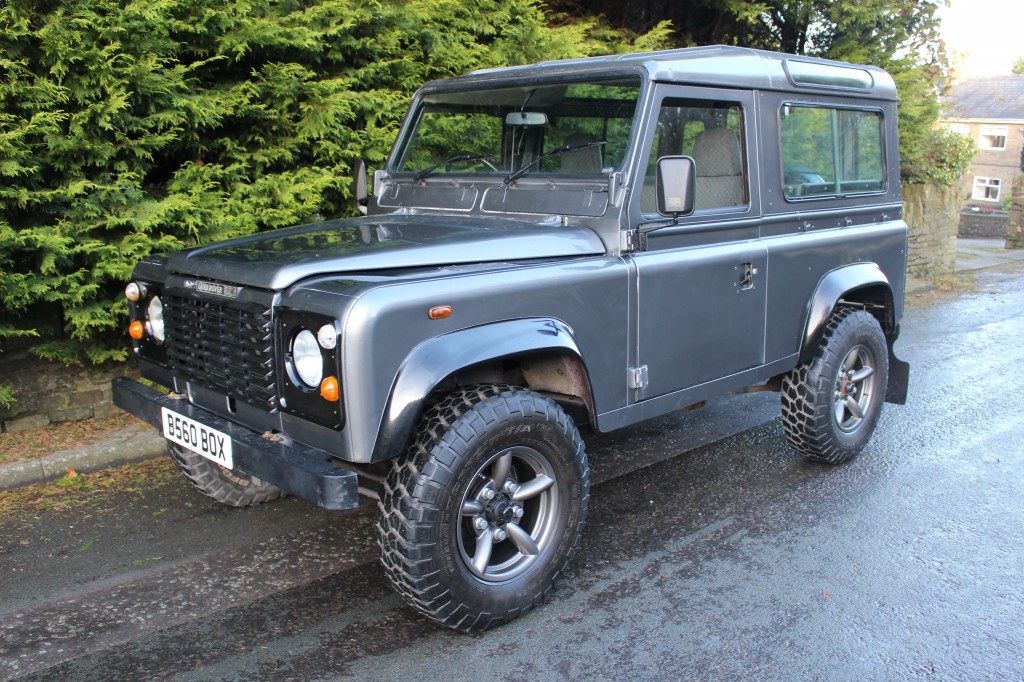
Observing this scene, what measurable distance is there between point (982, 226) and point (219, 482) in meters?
19.9

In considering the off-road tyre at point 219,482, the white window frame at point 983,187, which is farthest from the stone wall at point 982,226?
the white window frame at point 983,187

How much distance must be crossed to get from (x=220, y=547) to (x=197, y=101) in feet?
9.33

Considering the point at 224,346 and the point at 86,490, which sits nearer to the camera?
the point at 224,346

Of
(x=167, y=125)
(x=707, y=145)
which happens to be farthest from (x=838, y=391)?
(x=167, y=125)

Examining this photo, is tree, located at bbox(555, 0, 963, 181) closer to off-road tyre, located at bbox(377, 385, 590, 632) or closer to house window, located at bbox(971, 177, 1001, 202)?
off-road tyre, located at bbox(377, 385, 590, 632)

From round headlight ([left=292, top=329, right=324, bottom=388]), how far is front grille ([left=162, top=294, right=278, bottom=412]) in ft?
0.36

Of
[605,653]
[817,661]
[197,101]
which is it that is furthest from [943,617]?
[197,101]

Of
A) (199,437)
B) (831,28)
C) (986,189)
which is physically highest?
(831,28)

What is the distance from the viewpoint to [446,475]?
2.85 m

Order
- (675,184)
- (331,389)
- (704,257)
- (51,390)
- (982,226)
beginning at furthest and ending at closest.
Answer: (982,226)
(51,390)
(704,257)
(675,184)
(331,389)

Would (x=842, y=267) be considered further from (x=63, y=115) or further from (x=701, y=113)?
(x=63, y=115)

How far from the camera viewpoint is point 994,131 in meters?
42.9

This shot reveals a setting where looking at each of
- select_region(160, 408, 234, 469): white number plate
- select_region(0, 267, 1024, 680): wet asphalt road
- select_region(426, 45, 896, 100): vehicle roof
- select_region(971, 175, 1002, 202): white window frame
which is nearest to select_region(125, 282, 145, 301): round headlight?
select_region(160, 408, 234, 469): white number plate

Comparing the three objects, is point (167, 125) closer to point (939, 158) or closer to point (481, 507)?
point (481, 507)
